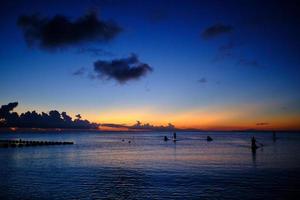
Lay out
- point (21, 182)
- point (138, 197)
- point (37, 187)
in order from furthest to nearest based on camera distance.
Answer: point (21, 182) → point (37, 187) → point (138, 197)

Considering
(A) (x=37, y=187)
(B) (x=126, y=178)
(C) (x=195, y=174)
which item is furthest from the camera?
(C) (x=195, y=174)

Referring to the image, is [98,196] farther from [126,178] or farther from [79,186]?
[126,178]

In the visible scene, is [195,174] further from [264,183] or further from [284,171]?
[284,171]

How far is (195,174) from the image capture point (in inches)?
1704

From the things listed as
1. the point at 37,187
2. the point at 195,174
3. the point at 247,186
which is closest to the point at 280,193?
the point at 247,186

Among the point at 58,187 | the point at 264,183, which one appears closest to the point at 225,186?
the point at 264,183

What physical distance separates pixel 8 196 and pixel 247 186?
26.4 meters

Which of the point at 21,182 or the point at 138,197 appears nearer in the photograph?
the point at 138,197

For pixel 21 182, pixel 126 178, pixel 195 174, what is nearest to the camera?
pixel 21 182

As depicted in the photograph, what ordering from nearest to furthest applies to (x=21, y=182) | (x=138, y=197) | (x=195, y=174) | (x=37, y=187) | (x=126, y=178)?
1. (x=138, y=197)
2. (x=37, y=187)
3. (x=21, y=182)
4. (x=126, y=178)
5. (x=195, y=174)

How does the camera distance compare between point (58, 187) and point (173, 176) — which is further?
point (173, 176)

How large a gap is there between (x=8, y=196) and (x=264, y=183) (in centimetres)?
2936

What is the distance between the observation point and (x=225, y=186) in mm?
33781

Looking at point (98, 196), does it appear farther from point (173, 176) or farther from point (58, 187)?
point (173, 176)
